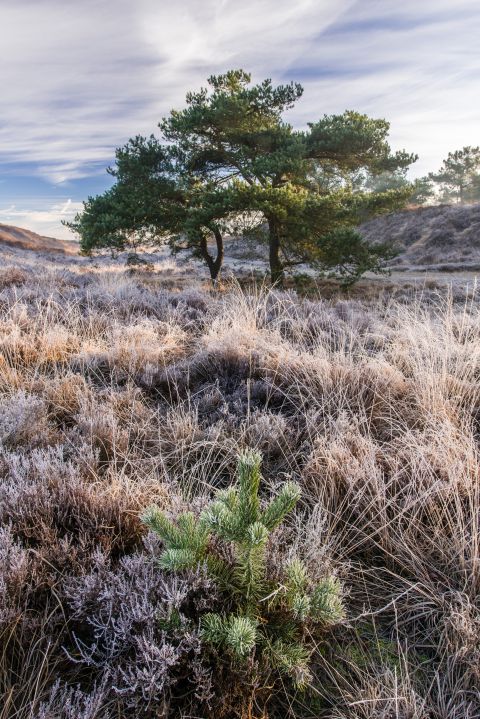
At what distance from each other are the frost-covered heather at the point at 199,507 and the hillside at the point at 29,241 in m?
32.0

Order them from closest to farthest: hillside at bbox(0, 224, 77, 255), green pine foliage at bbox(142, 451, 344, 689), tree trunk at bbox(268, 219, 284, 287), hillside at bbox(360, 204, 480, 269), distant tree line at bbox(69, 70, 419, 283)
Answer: green pine foliage at bbox(142, 451, 344, 689)
distant tree line at bbox(69, 70, 419, 283)
tree trunk at bbox(268, 219, 284, 287)
hillside at bbox(360, 204, 480, 269)
hillside at bbox(0, 224, 77, 255)

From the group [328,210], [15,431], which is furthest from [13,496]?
[328,210]

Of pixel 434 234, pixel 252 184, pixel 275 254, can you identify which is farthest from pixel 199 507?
pixel 434 234

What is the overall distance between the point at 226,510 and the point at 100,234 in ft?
49.0

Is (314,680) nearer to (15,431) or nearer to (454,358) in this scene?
(15,431)

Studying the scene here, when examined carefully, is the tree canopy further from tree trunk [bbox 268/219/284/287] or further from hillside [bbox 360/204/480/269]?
tree trunk [bbox 268/219/284/287]

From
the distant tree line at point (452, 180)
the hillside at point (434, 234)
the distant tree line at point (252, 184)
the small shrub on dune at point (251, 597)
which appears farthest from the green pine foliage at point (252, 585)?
the distant tree line at point (452, 180)

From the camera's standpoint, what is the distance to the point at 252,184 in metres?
13.1

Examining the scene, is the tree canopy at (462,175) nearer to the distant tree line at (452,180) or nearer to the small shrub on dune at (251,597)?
the distant tree line at (452,180)

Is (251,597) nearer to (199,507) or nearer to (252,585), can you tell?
(252,585)

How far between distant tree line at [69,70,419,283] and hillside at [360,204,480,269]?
10.2 m

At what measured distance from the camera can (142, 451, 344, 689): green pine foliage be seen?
1.35m

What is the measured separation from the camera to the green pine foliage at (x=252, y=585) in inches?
53.2

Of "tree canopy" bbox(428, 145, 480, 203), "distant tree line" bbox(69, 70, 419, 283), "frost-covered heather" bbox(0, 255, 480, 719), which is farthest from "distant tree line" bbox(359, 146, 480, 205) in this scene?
"frost-covered heather" bbox(0, 255, 480, 719)
